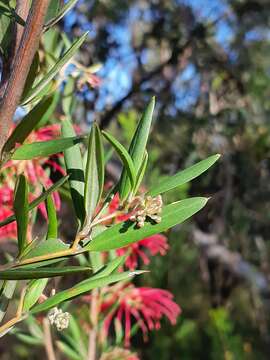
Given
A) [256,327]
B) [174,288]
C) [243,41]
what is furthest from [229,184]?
[174,288]

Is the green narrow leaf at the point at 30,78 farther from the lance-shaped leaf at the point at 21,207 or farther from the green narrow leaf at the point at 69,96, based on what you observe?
the green narrow leaf at the point at 69,96

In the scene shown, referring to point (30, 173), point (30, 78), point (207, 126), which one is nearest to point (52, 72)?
point (30, 78)

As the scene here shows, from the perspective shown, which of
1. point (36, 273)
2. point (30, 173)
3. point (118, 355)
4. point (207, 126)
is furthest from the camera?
point (207, 126)

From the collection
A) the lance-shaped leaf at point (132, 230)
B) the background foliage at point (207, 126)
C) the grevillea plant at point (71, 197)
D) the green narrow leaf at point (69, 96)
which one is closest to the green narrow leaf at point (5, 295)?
the grevillea plant at point (71, 197)

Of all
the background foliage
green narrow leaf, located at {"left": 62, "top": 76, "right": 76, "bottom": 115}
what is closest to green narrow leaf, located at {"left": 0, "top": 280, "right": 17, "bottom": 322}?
green narrow leaf, located at {"left": 62, "top": 76, "right": 76, "bottom": 115}

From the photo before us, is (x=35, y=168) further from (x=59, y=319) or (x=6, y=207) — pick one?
(x=59, y=319)

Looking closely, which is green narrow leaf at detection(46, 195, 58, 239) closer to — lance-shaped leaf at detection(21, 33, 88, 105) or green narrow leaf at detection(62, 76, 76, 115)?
lance-shaped leaf at detection(21, 33, 88, 105)

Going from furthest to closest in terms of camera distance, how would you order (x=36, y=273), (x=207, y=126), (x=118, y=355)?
(x=207, y=126), (x=118, y=355), (x=36, y=273)
